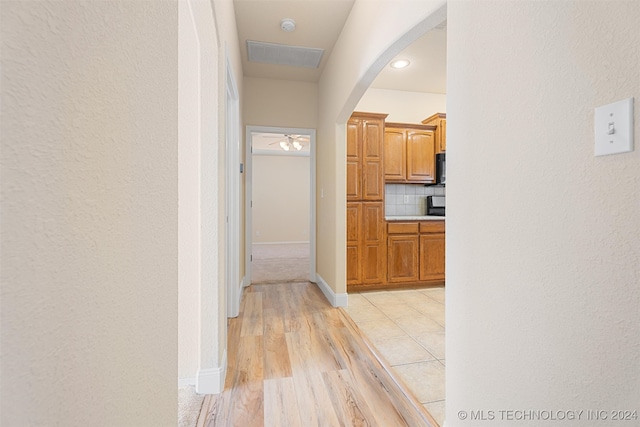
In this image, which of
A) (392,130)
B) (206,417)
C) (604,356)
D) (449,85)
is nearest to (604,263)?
(604,356)

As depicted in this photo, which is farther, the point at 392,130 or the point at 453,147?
the point at 392,130

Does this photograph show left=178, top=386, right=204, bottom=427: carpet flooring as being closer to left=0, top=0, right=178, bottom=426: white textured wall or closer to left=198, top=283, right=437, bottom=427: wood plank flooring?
left=198, top=283, right=437, bottom=427: wood plank flooring

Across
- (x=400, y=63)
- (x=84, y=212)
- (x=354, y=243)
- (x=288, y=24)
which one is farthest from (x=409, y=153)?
(x=84, y=212)

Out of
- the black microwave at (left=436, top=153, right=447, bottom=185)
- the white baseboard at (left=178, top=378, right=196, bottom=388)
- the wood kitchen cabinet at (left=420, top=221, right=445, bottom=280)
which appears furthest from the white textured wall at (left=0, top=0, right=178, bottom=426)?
the black microwave at (left=436, top=153, right=447, bottom=185)

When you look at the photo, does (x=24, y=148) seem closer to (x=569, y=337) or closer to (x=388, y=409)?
(x=569, y=337)

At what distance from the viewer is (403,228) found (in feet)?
11.8

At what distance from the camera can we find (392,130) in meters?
3.75

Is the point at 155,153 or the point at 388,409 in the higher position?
the point at 155,153

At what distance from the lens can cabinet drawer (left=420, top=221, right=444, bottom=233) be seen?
3660 mm

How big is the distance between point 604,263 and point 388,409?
48.0 inches

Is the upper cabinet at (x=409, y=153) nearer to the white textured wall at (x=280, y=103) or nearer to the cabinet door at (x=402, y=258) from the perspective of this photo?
the cabinet door at (x=402, y=258)

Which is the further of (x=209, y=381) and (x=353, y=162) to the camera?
(x=353, y=162)

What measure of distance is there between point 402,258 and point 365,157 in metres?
1.33

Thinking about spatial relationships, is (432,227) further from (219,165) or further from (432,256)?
(219,165)
